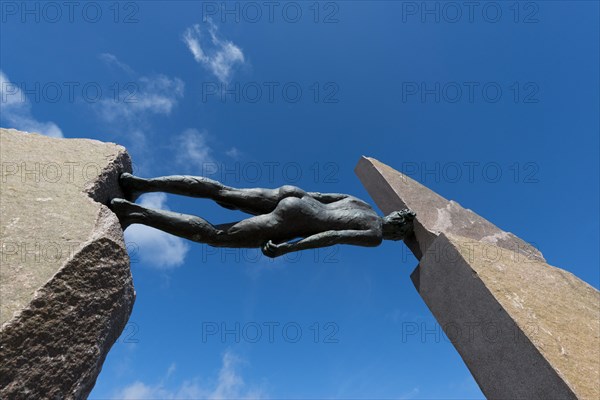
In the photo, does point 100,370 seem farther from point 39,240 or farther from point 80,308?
point 39,240

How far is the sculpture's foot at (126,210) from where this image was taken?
11.3ft

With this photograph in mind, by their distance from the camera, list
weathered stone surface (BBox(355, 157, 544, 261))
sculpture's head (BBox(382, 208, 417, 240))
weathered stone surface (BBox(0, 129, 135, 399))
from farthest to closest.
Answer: weathered stone surface (BBox(355, 157, 544, 261)), sculpture's head (BBox(382, 208, 417, 240)), weathered stone surface (BBox(0, 129, 135, 399))

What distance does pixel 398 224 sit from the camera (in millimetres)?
4738

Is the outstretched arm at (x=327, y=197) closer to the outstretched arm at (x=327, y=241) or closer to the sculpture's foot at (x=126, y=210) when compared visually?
the outstretched arm at (x=327, y=241)

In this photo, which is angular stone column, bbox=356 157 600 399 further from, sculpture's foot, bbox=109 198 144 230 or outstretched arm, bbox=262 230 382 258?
sculpture's foot, bbox=109 198 144 230

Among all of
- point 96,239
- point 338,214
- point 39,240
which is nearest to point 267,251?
point 338,214

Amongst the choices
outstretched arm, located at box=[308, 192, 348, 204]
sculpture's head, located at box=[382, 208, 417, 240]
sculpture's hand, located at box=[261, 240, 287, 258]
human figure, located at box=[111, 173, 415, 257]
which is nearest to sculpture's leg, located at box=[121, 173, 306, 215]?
human figure, located at box=[111, 173, 415, 257]

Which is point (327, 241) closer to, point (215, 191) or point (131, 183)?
point (215, 191)

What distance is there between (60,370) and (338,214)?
8.67 ft

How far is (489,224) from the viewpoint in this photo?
5.68 meters

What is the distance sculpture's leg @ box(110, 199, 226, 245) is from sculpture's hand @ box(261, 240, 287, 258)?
38 centimetres

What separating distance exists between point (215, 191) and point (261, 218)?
491mm

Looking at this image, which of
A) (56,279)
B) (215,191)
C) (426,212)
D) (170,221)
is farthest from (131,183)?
(426,212)

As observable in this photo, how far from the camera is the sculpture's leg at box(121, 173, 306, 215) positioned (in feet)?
12.3
